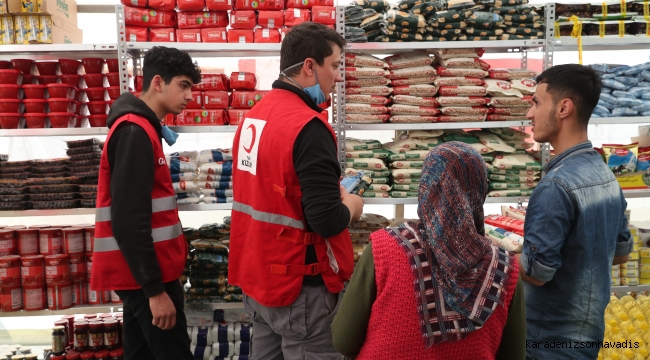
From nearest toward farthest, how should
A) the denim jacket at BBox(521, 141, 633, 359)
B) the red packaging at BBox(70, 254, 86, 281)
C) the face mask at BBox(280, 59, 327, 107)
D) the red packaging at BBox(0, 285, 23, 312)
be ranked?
the denim jacket at BBox(521, 141, 633, 359)
the face mask at BBox(280, 59, 327, 107)
the red packaging at BBox(0, 285, 23, 312)
the red packaging at BBox(70, 254, 86, 281)

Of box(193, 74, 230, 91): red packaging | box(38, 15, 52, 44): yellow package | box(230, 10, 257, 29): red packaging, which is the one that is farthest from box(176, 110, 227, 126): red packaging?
box(38, 15, 52, 44): yellow package

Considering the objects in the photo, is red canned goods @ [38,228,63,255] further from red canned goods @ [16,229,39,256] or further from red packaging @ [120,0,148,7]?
red packaging @ [120,0,148,7]

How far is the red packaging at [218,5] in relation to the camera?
10.7 ft

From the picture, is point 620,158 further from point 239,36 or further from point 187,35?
point 187,35

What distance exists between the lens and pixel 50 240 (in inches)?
134

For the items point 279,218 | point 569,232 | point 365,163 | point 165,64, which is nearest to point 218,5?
point 165,64

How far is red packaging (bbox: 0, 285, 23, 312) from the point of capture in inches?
130

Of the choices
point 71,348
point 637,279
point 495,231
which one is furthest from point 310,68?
point 637,279

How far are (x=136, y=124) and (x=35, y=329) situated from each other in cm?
278

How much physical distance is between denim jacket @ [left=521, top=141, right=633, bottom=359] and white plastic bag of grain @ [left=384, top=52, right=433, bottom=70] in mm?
1552

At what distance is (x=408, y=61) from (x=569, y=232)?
1807 mm

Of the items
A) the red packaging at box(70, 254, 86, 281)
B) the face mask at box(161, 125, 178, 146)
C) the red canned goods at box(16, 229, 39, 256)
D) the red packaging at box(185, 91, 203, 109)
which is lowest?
the red packaging at box(70, 254, 86, 281)

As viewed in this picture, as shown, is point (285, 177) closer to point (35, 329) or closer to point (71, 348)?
point (71, 348)

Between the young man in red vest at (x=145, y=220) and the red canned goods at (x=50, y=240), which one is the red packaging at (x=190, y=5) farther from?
the red canned goods at (x=50, y=240)
